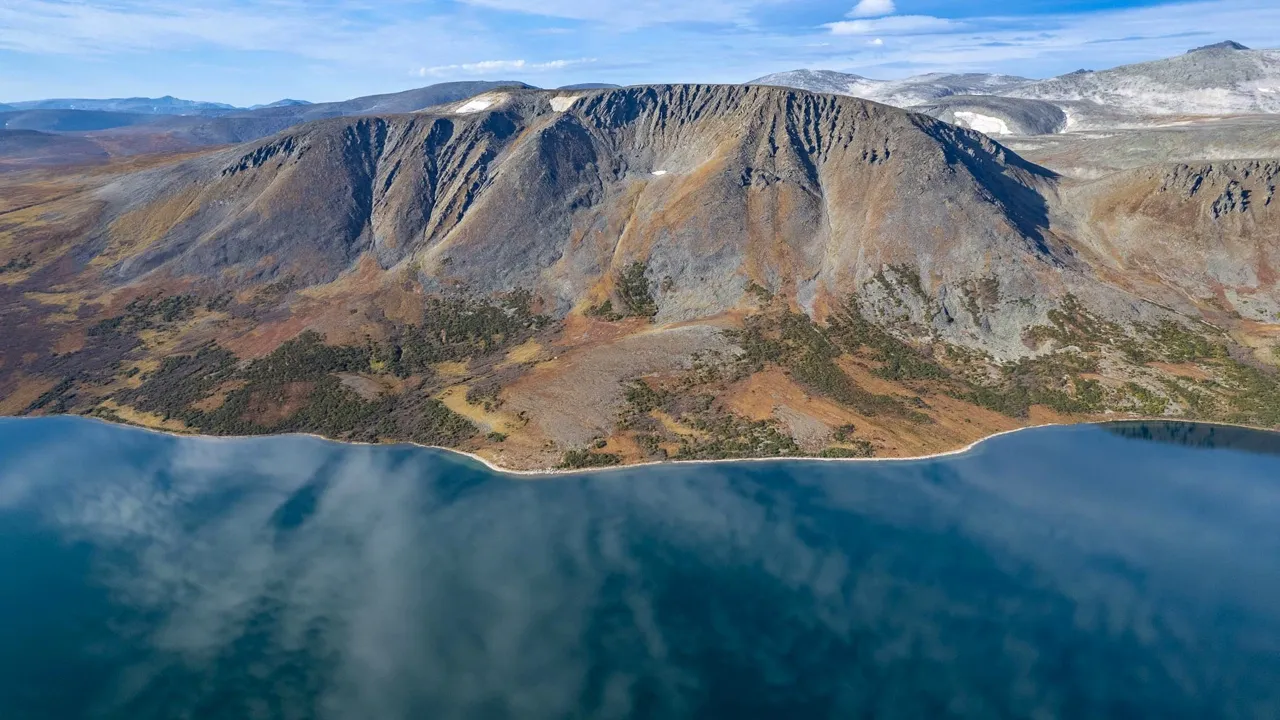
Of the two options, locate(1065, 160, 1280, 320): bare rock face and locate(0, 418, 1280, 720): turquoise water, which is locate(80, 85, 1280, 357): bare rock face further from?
locate(0, 418, 1280, 720): turquoise water

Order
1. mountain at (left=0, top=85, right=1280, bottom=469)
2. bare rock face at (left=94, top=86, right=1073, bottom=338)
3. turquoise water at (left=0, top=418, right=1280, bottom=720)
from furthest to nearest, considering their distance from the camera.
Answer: bare rock face at (left=94, top=86, right=1073, bottom=338) < mountain at (left=0, top=85, right=1280, bottom=469) < turquoise water at (left=0, top=418, right=1280, bottom=720)

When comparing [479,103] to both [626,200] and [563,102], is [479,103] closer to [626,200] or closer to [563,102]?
[563,102]

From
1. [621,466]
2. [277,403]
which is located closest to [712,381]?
[621,466]

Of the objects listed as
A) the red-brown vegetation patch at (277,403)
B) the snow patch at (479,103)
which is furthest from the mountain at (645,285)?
the snow patch at (479,103)

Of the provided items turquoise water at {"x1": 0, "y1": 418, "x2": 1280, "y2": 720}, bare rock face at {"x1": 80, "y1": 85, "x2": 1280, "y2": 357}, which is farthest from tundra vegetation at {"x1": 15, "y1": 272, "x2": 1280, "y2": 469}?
turquoise water at {"x1": 0, "y1": 418, "x2": 1280, "y2": 720}

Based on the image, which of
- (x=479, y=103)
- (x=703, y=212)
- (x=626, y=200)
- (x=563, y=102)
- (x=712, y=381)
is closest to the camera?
(x=712, y=381)

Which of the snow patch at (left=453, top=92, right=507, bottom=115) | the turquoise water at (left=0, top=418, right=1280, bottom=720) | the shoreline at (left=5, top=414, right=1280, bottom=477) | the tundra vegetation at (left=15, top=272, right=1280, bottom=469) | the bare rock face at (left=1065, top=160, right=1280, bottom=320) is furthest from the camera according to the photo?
the snow patch at (left=453, top=92, right=507, bottom=115)

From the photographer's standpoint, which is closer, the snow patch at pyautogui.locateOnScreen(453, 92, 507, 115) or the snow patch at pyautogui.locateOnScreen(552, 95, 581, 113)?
the snow patch at pyautogui.locateOnScreen(552, 95, 581, 113)
